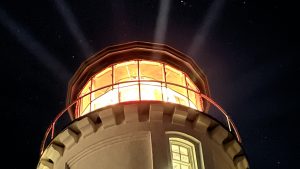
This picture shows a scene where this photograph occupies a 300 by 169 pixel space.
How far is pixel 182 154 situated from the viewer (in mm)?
10297

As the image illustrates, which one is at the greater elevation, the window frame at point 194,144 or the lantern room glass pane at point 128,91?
the lantern room glass pane at point 128,91

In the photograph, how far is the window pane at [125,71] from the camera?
11961 millimetres

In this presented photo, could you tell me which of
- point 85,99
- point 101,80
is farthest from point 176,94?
point 85,99

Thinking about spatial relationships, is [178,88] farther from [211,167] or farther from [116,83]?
[211,167]

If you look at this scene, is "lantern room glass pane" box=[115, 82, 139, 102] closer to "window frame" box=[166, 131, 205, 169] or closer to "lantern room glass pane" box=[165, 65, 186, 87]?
"lantern room glass pane" box=[165, 65, 186, 87]

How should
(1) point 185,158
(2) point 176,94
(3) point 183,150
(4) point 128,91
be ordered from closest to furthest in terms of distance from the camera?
1. (1) point 185,158
2. (3) point 183,150
3. (4) point 128,91
4. (2) point 176,94

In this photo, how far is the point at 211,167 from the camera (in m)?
10.1

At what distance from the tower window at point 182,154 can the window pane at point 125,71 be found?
2153mm

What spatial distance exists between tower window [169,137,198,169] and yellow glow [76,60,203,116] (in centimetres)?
130

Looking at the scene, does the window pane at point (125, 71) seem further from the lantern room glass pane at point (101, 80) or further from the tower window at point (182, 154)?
the tower window at point (182, 154)

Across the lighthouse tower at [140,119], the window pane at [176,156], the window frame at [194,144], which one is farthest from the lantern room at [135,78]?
the window pane at [176,156]

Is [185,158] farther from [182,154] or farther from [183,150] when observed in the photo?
[183,150]

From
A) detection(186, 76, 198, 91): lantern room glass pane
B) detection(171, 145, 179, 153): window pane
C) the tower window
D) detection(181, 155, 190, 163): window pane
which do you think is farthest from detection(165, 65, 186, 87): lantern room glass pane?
detection(181, 155, 190, 163): window pane

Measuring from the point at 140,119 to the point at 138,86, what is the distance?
1216 millimetres
